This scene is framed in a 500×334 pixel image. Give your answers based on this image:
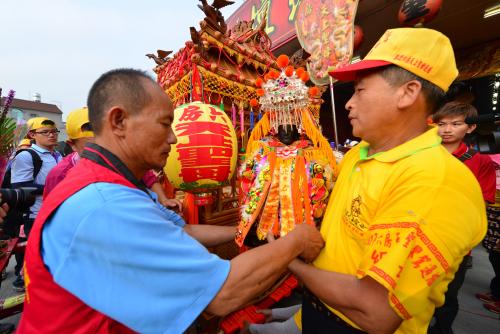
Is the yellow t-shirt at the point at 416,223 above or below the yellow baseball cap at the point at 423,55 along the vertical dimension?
below

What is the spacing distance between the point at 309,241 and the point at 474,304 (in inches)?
145

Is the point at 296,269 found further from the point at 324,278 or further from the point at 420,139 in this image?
the point at 420,139

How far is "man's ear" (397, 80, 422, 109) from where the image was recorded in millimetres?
1031

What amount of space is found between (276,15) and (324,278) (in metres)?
7.76

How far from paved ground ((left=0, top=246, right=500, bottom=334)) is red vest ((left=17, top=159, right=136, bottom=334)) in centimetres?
374

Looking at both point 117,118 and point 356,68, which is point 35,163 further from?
point 356,68

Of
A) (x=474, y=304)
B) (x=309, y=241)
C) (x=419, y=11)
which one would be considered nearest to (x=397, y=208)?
(x=309, y=241)

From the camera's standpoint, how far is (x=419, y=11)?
260 cm

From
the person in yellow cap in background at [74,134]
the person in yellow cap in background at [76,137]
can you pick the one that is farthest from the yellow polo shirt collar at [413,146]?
the person in yellow cap in background at [74,134]

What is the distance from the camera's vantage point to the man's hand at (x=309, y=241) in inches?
48.1

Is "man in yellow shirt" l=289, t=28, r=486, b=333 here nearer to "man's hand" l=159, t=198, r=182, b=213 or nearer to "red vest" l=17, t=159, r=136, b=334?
"red vest" l=17, t=159, r=136, b=334

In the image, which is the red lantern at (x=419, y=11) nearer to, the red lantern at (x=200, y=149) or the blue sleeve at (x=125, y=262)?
the red lantern at (x=200, y=149)

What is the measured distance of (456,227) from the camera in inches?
33.4

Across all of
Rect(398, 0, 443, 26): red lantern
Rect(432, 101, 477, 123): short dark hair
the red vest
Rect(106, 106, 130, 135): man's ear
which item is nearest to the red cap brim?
Rect(106, 106, 130, 135): man's ear
